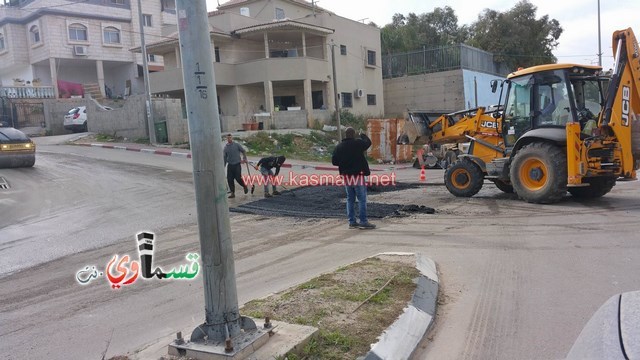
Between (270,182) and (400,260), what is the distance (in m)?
7.47

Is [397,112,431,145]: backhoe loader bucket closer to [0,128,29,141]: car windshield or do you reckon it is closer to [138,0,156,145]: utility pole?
[0,128,29,141]: car windshield

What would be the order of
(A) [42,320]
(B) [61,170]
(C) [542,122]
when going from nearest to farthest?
1. (A) [42,320]
2. (C) [542,122]
3. (B) [61,170]

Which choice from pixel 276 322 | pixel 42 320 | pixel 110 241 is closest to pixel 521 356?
pixel 276 322

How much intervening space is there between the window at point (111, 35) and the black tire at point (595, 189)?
41497 mm

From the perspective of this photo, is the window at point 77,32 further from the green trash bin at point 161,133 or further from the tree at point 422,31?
the tree at point 422,31

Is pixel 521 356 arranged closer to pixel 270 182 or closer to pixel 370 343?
pixel 370 343

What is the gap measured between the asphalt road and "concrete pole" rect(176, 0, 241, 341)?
0.71 metres

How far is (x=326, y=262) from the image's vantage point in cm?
709

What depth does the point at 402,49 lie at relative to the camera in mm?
48500

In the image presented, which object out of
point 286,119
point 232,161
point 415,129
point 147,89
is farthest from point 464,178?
point 286,119

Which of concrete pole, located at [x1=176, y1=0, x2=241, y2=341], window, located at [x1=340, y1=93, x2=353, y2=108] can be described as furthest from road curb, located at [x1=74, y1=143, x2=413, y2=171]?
concrete pole, located at [x1=176, y1=0, x2=241, y2=341]

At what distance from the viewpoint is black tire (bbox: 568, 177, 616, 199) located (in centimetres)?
1122

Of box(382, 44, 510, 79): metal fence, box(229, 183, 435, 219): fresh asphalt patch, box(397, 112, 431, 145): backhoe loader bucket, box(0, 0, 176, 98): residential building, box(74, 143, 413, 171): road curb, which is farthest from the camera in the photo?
box(0, 0, 176, 98): residential building

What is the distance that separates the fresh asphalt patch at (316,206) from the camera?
1076 centimetres
